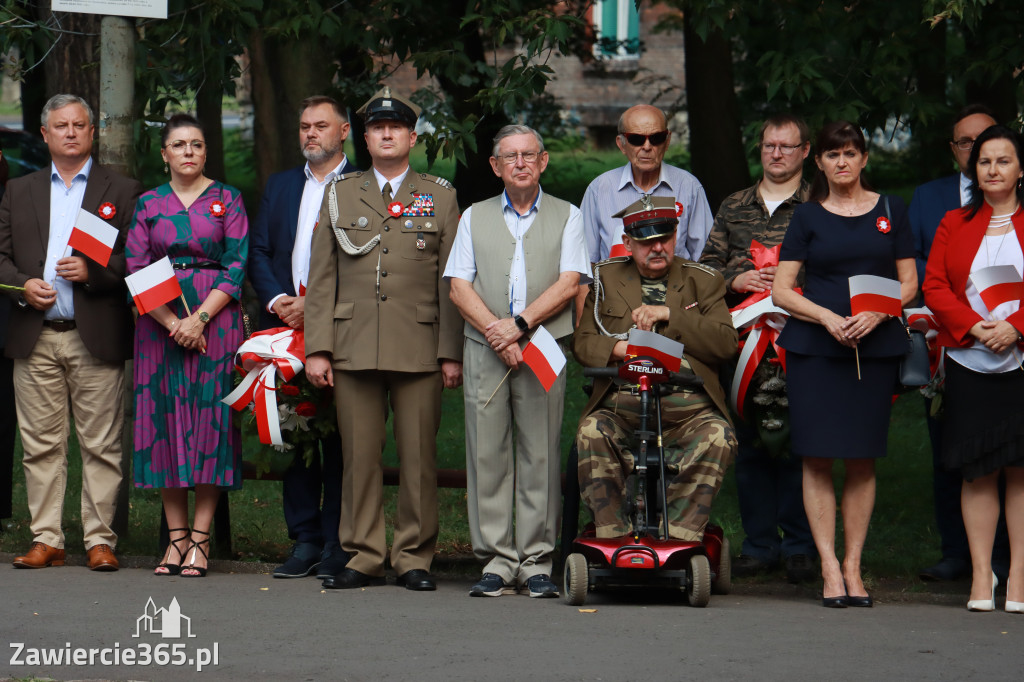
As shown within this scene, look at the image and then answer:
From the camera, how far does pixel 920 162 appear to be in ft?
46.4

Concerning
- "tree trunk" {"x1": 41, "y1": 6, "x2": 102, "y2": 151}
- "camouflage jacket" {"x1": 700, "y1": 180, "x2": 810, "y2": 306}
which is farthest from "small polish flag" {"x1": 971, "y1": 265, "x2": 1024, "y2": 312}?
"tree trunk" {"x1": 41, "y1": 6, "x2": 102, "y2": 151}

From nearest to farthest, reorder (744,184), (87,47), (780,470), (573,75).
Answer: (780,470)
(87,47)
(744,184)
(573,75)

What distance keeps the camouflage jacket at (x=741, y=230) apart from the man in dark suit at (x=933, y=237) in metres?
0.62

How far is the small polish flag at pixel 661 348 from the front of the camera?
7219 millimetres

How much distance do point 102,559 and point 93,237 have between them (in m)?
1.65

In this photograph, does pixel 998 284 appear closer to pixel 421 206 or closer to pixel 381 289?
pixel 421 206

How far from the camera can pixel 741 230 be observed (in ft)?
26.3

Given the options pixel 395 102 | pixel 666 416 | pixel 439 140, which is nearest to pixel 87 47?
pixel 439 140

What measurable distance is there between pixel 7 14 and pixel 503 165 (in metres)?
3.76

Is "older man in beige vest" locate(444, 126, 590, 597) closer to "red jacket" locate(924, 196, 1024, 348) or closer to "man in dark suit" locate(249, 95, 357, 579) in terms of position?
"man in dark suit" locate(249, 95, 357, 579)

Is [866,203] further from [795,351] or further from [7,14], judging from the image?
[7,14]

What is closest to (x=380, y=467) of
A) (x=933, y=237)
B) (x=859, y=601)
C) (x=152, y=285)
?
(x=152, y=285)

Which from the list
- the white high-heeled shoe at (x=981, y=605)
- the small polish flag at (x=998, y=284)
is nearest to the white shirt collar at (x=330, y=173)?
the small polish flag at (x=998, y=284)

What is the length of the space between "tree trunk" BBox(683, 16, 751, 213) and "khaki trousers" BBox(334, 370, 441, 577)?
786 cm
